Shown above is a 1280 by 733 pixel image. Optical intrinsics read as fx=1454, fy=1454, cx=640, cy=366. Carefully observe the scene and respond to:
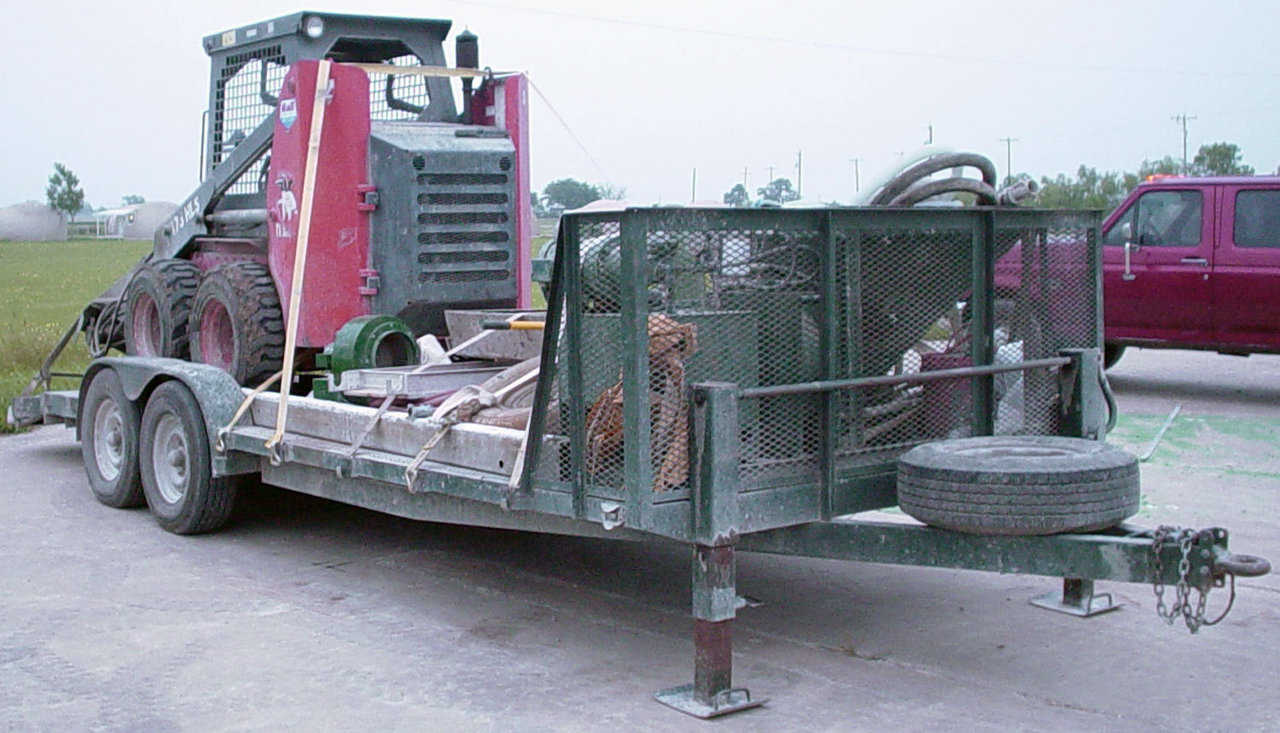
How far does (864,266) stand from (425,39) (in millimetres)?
4459

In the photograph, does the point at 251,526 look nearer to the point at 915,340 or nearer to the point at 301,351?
the point at 301,351

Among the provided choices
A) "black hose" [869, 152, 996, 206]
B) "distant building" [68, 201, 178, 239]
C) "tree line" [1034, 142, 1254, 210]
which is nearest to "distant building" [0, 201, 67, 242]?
"distant building" [68, 201, 178, 239]

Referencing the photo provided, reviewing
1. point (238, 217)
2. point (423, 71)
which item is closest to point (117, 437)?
point (238, 217)

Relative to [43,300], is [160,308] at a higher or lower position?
higher

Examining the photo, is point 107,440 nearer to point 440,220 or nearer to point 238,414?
point 238,414

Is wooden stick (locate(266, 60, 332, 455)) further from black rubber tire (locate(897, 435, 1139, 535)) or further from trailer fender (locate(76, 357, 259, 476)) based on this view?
black rubber tire (locate(897, 435, 1139, 535))

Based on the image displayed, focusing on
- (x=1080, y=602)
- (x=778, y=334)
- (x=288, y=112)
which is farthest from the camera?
(x=288, y=112)

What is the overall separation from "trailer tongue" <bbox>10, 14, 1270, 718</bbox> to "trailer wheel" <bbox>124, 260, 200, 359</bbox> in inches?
23.8

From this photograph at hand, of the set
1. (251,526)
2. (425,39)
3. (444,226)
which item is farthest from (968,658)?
(425,39)

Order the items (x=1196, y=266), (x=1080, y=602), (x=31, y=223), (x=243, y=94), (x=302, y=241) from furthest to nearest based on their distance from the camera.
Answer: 1. (x=31, y=223)
2. (x=1196, y=266)
3. (x=243, y=94)
4. (x=302, y=241)
5. (x=1080, y=602)

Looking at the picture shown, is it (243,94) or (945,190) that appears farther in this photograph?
(243,94)

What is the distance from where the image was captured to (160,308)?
8.78m

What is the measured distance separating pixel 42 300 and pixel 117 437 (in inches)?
1022

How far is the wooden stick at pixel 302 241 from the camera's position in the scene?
275 inches
